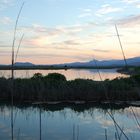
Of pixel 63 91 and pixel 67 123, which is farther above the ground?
pixel 63 91

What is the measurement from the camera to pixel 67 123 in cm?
802

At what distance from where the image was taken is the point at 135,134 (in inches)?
276

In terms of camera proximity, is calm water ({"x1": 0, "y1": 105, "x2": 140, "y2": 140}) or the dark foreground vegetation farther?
the dark foreground vegetation

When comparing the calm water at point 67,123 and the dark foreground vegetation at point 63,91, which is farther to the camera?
the dark foreground vegetation at point 63,91

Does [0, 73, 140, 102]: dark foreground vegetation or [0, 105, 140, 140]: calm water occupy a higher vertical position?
[0, 73, 140, 102]: dark foreground vegetation

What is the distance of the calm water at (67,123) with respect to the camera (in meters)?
6.79

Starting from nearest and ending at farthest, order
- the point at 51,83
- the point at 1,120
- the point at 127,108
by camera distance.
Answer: the point at 1,120 → the point at 127,108 → the point at 51,83

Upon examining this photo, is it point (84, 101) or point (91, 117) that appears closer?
point (91, 117)

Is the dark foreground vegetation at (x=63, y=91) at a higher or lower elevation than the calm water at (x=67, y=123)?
higher

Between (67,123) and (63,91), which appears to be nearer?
(67,123)

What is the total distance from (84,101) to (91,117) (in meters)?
2.27

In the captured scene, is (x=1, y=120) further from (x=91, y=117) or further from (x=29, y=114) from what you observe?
(x=91, y=117)

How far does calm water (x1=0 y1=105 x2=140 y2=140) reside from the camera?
6.79m

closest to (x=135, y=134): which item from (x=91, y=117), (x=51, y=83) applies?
(x=91, y=117)
